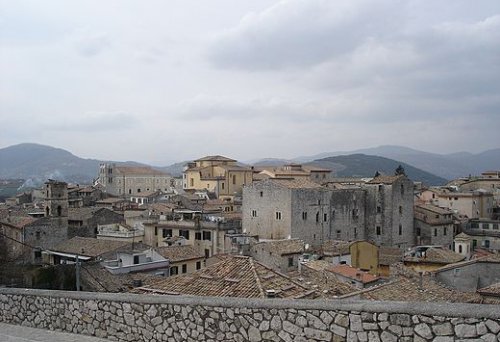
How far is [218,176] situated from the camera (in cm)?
8000

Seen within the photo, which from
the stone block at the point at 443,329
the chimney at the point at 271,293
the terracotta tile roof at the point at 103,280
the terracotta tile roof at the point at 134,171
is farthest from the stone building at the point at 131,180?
the stone block at the point at 443,329

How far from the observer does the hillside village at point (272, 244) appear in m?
19.9

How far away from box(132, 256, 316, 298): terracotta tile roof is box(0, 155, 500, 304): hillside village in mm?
37

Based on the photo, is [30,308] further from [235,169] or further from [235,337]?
[235,169]

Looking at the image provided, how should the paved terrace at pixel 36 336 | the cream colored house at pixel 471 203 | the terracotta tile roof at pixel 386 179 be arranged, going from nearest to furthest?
the paved terrace at pixel 36 336 → the terracotta tile roof at pixel 386 179 → the cream colored house at pixel 471 203

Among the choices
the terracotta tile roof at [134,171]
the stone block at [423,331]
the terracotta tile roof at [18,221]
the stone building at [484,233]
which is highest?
the terracotta tile roof at [134,171]

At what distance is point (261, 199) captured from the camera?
160 feet

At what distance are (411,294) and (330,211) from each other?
30355 millimetres

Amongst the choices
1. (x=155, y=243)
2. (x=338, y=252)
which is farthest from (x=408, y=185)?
(x=155, y=243)

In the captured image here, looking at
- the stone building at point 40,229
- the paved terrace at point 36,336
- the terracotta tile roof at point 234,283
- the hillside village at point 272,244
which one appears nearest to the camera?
the paved terrace at point 36,336

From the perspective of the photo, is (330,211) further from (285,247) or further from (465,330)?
(465,330)

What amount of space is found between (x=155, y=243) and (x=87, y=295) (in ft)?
118

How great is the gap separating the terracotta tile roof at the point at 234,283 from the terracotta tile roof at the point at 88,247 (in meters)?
20.1

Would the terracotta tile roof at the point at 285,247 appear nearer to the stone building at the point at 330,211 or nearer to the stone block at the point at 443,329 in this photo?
the stone building at the point at 330,211
